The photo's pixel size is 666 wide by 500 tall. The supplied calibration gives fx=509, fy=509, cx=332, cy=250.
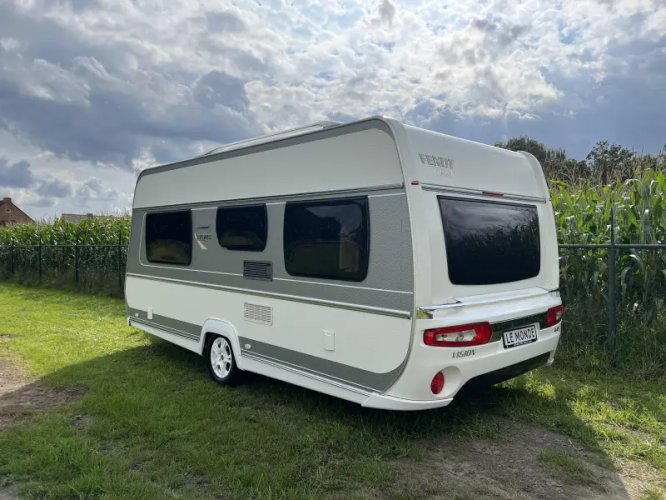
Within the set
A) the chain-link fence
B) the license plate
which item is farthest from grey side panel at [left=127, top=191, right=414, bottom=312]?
the chain-link fence

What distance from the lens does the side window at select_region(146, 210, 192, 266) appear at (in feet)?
21.6

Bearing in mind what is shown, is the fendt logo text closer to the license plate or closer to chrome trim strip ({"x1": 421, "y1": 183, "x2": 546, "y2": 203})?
chrome trim strip ({"x1": 421, "y1": 183, "x2": 546, "y2": 203})

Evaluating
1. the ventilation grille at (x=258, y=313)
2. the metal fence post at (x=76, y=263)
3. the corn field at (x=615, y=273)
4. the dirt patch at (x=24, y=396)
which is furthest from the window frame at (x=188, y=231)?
the metal fence post at (x=76, y=263)

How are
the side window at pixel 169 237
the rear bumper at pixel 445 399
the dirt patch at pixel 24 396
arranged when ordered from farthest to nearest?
1. the side window at pixel 169 237
2. the dirt patch at pixel 24 396
3. the rear bumper at pixel 445 399

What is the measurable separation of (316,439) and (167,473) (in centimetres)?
124

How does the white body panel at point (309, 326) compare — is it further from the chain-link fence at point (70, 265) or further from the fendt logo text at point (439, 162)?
the chain-link fence at point (70, 265)

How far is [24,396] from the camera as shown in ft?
18.8

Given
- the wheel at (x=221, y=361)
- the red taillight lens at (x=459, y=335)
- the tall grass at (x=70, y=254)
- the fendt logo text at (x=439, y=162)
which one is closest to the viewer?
the red taillight lens at (x=459, y=335)

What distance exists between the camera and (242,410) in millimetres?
5133

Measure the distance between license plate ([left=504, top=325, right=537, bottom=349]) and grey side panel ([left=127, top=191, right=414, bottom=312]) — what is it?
3.70ft

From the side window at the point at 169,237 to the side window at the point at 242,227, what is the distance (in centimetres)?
75

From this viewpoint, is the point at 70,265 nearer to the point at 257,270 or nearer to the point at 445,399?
the point at 257,270

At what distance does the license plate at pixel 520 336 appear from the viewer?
4.46 meters

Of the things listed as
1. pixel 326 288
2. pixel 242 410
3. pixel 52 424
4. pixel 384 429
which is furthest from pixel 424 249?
pixel 52 424
